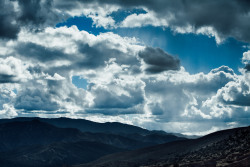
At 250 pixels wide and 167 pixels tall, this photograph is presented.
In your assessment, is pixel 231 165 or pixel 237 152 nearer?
pixel 231 165

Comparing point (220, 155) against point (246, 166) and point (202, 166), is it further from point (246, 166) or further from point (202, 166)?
point (246, 166)

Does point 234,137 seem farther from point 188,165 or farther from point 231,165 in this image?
point 231,165

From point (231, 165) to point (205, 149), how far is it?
62.7 m

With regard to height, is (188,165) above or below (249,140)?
below

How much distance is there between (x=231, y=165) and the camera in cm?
11100

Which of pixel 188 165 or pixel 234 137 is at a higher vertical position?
pixel 234 137

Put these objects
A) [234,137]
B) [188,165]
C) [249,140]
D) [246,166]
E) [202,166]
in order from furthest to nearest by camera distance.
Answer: [234,137] < [249,140] < [188,165] < [202,166] < [246,166]

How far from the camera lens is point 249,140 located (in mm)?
149875

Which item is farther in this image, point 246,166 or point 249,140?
point 249,140

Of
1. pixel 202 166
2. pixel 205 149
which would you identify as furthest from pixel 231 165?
pixel 205 149

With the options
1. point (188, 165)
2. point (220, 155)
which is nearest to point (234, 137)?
point (220, 155)

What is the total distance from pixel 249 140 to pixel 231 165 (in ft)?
148

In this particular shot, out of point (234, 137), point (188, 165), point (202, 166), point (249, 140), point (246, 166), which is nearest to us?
point (246, 166)

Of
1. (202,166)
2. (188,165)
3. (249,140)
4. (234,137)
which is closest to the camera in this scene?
(202,166)
